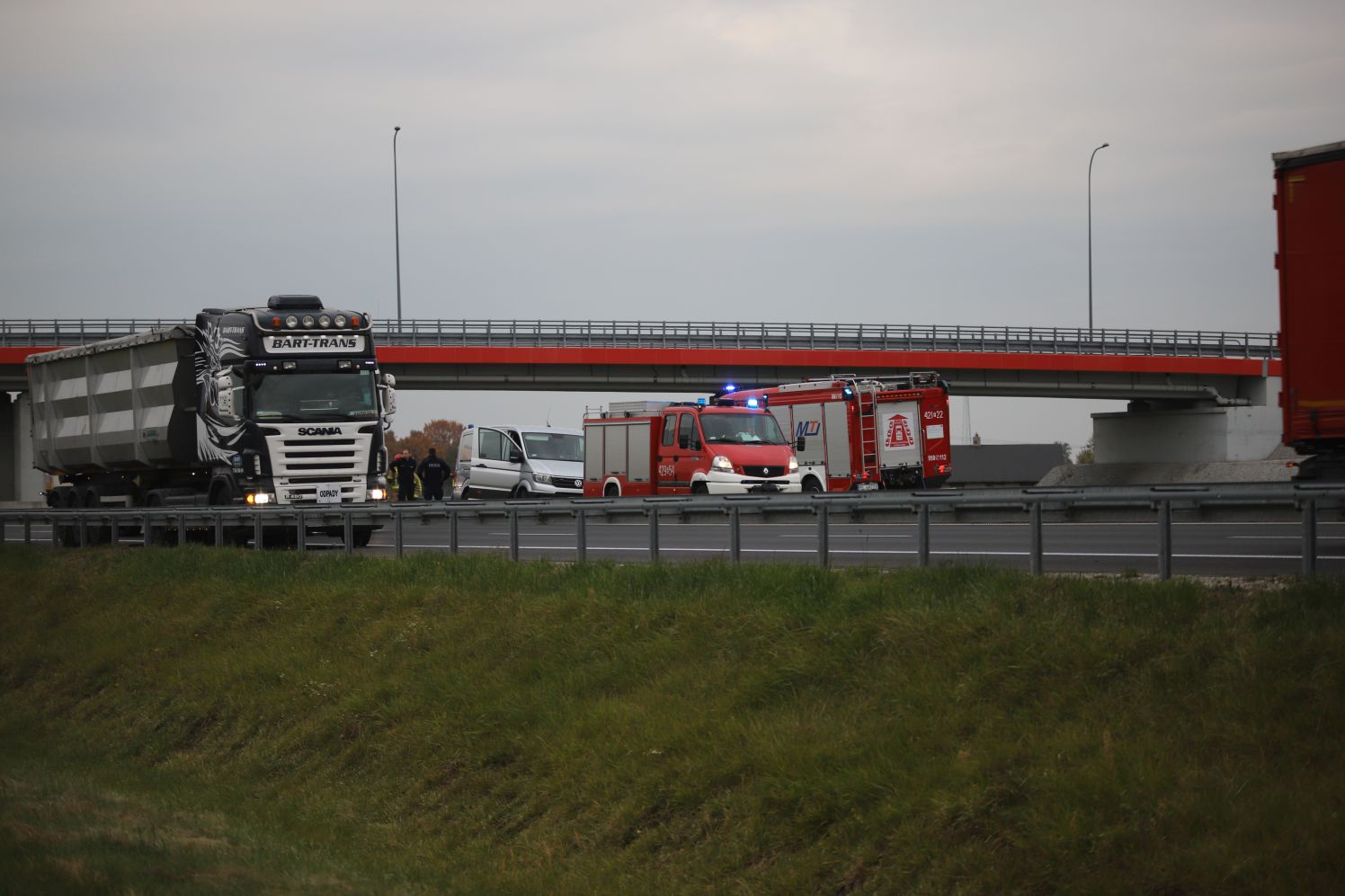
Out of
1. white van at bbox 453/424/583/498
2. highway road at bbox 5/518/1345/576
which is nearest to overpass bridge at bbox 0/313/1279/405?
white van at bbox 453/424/583/498

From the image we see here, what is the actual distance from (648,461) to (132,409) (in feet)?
33.4

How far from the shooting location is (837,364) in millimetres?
58531

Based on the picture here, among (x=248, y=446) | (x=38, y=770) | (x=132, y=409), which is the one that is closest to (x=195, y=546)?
(x=248, y=446)

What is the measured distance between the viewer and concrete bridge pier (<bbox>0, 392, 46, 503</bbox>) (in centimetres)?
5691

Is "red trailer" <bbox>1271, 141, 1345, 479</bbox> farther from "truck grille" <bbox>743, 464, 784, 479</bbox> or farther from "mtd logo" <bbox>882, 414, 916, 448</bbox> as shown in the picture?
"mtd logo" <bbox>882, 414, 916, 448</bbox>

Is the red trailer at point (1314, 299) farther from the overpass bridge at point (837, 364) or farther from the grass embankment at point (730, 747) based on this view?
the overpass bridge at point (837, 364)

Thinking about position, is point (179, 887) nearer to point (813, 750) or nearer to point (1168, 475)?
point (813, 750)

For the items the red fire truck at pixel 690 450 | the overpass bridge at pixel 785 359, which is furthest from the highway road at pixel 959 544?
the overpass bridge at pixel 785 359

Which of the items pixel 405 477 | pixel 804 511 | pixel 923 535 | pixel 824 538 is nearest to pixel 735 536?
pixel 804 511

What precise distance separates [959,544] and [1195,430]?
46.1 metres

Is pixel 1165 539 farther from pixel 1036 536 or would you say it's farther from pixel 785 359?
pixel 785 359

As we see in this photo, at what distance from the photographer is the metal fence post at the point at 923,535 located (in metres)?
12.4

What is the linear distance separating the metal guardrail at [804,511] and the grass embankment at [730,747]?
38.1 inches

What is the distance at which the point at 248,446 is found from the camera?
24109mm
